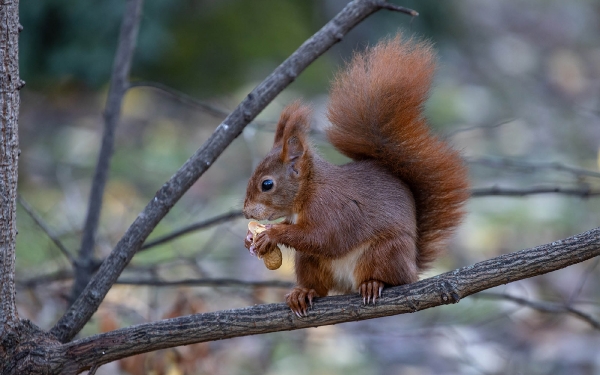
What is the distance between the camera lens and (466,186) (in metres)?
2.05

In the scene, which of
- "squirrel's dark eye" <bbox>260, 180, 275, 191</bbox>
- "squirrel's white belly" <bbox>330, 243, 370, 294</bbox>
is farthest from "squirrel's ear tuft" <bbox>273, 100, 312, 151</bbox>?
"squirrel's white belly" <bbox>330, 243, 370, 294</bbox>

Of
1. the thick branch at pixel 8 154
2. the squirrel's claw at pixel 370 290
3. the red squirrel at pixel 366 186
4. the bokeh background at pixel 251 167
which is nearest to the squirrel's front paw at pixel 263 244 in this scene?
the red squirrel at pixel 366 186

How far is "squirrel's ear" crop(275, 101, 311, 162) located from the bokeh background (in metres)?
0.48

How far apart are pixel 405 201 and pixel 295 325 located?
0.50m

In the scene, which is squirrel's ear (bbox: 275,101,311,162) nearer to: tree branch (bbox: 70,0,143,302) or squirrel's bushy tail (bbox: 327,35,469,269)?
squirrel's bushy tail (bbox: 327,35,469,269)

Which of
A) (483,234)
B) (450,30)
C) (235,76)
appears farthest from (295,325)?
(450,30)

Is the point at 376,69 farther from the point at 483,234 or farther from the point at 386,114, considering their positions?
the point at 483,234

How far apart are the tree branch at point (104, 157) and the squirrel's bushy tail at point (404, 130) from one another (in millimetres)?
848

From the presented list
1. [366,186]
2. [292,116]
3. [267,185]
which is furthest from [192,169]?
[366,186]

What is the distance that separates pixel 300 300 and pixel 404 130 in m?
0.58

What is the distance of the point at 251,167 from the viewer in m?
4.95

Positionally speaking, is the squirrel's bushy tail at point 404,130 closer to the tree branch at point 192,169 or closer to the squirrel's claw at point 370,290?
the tree branch at point 192,169

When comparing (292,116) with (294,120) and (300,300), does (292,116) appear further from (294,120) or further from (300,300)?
(300,300)

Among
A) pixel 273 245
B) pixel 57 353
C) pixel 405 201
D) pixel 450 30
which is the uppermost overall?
pixel 450 30
